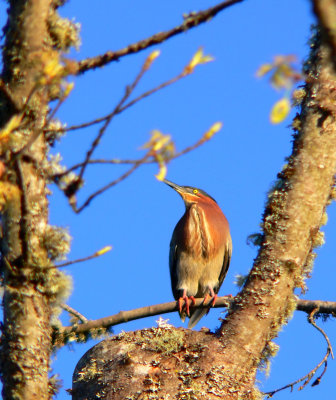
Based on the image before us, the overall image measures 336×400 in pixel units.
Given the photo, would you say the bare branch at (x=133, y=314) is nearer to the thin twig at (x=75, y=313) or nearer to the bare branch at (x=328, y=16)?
the thin twig at (x=75, y=313)

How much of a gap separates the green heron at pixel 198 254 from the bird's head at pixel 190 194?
29cm

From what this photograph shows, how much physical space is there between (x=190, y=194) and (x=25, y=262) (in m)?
5.00

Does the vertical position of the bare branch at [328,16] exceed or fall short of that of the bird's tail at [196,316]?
it falls short

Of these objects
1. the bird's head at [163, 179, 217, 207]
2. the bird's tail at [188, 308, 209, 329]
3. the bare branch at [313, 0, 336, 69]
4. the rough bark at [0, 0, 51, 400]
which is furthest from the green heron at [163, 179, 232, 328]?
the bare branch at [313, 0, 336, 69]

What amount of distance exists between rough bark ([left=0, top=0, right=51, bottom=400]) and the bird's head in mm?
4770

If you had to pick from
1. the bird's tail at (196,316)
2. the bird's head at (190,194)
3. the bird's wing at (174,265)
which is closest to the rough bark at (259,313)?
the bird's tail at (196,316)

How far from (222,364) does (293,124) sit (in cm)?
147

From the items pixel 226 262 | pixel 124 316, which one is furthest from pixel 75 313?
pixel 226 262

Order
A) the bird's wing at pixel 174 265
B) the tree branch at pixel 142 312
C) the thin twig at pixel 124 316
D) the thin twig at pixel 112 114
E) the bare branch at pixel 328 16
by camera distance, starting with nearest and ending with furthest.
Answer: the bare branch at pixel 328 16 < the thin twig at pixel 112 114 < the tree branch at pixel 142 312 < the thin twig at pixel 124 316 < the bird's wing at pixel 174 265

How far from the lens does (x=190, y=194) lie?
23.0 ft

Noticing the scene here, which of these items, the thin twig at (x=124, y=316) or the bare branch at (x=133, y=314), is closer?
the bare branch at (x=133, y=314)

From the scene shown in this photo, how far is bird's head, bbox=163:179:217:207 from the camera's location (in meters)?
6.93

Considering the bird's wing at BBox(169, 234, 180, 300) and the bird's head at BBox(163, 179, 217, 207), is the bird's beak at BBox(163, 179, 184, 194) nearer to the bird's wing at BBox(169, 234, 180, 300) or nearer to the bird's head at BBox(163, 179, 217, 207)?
the bird's head at BBox(163, 179, 217, 207)

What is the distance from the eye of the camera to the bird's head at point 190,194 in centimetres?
693
